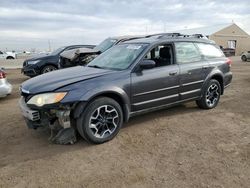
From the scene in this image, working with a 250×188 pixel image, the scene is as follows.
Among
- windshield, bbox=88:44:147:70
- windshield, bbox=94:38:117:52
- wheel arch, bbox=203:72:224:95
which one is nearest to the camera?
windshield, bbox=88:44:147:70

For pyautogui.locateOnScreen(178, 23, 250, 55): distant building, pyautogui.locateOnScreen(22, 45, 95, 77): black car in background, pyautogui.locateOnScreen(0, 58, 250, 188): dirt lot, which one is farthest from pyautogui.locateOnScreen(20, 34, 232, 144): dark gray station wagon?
pyautogui.locateOnScreen(178, 23, 250, 55): distant building

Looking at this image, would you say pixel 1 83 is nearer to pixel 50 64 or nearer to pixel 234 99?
pixel 50 64

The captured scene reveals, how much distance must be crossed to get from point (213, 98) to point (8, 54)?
3691 centimetres

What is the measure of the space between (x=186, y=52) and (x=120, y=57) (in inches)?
57.6

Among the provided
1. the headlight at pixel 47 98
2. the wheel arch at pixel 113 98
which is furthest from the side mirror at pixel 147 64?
the headlight at pixel 47 98

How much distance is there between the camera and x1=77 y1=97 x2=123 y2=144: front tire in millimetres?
4473

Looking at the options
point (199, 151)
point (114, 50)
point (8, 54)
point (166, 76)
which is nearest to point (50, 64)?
point (114, 50)

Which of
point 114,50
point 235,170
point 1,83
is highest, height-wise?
point 114,50

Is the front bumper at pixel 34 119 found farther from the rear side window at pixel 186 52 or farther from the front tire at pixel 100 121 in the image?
the rear side window at pixel 186 52

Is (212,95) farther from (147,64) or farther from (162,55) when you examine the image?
(147,64)

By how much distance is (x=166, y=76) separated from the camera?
5.53 meters

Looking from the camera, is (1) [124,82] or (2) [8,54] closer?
(1) [124,82]

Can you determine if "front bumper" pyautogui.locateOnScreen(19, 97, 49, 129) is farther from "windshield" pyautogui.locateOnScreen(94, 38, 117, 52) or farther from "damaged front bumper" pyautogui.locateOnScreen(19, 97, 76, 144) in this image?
"windshield" pyautogui.locateOnScreen(94, 38, 117, 52)

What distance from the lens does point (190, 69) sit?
6.00 meters
